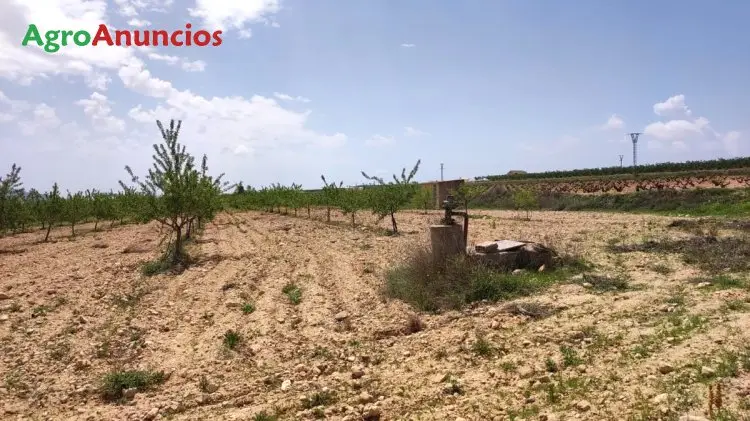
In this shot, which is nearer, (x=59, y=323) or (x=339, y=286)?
(x=59, y=323)

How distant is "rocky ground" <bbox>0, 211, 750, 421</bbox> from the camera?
4.48 m

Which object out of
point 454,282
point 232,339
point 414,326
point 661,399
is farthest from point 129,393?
point 661,399

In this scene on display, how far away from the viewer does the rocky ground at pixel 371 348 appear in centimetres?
448

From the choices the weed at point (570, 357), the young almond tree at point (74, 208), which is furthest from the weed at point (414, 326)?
the young almond tree at point (74, 208)

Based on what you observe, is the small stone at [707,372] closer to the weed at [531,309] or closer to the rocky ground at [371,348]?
the rocky ground at [371,348]

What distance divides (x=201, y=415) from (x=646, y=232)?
49.3ft

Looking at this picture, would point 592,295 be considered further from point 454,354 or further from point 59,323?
point 59,323

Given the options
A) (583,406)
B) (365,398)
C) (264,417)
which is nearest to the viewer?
(583,406)

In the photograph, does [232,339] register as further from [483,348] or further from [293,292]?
[483,348]

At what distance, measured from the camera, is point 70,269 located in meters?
13.4

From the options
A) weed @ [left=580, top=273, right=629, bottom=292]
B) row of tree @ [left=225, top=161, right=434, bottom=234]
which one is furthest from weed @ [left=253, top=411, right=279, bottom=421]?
row of tree @ [left=225, top=161, right=434, bottom=234]

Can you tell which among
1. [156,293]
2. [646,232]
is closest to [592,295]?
[156,293]

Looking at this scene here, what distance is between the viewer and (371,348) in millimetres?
6551

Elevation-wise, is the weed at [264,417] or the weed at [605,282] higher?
the weed at [605,282]
